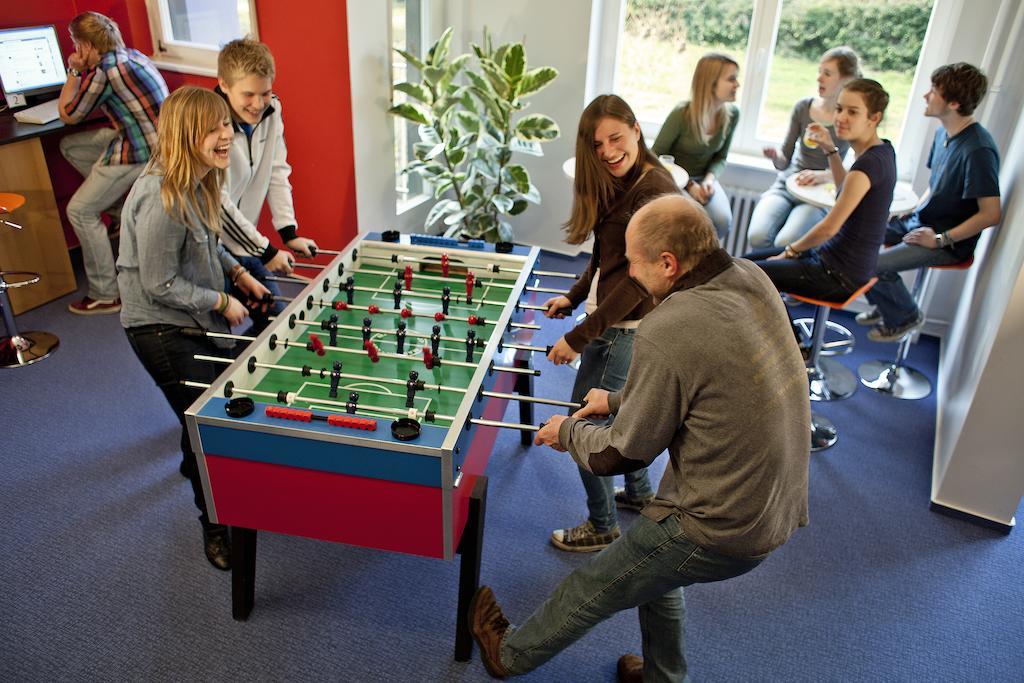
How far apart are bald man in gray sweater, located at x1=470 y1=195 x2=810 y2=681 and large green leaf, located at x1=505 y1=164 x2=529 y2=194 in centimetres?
281

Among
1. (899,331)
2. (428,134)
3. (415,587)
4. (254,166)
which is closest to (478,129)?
(428,134)

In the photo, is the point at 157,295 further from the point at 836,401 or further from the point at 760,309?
the point at 836,401

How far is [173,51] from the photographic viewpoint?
4621 millimetres

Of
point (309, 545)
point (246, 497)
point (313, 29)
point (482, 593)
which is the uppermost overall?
point (313, 29)

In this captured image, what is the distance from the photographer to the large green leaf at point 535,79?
14.0 feet

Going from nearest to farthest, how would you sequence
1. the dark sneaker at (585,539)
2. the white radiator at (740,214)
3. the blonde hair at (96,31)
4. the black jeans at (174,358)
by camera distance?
1. the black jeans at (174,358)
2. the dark sneaker at (585,539)
3. the blonde hair at (96,31)
4. the white radiator at (740,214)

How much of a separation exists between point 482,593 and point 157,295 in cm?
138

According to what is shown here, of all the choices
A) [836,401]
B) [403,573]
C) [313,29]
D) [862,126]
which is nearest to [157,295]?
[403,573]

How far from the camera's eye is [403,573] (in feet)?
9.17

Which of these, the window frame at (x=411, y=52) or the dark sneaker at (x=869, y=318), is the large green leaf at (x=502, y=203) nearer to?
the window frame at (x=411, y=52)

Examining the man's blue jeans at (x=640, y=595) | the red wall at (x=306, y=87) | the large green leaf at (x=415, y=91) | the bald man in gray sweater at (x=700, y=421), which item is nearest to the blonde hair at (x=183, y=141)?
the bald man in gray sweater at (x=700, y=421)

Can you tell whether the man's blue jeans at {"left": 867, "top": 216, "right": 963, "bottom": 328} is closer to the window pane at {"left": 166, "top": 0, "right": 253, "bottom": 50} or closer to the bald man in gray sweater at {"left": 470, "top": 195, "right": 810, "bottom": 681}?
the bald man in gray sweater at {"left": 470, "top": 195, "right": 810, "bottom": 681}

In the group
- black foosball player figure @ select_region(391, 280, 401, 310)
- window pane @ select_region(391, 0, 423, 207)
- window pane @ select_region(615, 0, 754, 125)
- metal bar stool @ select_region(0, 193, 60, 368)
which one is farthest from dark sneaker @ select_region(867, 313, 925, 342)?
metal bar stool @ select_region(0, 193, 60, 368)

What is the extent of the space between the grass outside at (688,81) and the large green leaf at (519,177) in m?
1.09
